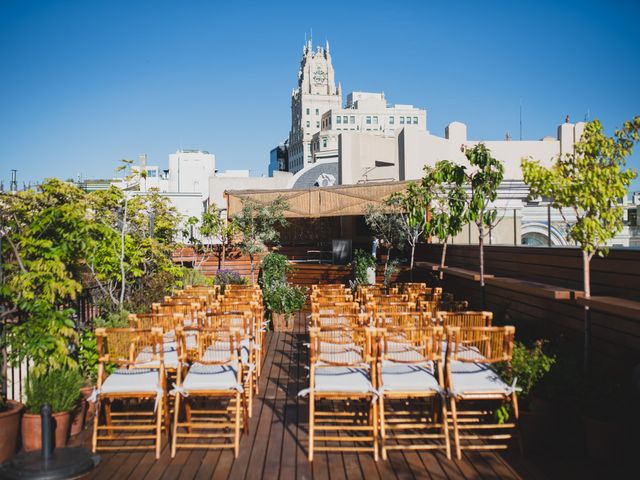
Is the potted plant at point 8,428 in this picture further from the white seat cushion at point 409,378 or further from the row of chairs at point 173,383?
the white seat cushion at point 409,378

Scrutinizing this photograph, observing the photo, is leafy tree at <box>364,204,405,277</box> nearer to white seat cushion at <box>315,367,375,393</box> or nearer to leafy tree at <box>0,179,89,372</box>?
white seat cushion at <box>315,367,375,393</box>

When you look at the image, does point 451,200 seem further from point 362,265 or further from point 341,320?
point 362,265

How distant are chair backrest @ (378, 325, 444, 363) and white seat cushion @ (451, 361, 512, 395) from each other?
0.20 meters

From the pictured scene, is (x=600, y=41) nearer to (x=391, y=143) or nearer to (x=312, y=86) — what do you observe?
(x=391, y=143)

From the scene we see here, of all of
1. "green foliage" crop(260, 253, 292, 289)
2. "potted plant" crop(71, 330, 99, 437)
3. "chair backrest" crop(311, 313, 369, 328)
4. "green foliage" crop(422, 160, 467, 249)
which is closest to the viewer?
"potted plant" crop(71, 330, 99, 437)

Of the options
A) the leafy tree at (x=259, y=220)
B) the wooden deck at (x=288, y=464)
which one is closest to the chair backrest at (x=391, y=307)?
the wooden deck at (x=288, y=464)

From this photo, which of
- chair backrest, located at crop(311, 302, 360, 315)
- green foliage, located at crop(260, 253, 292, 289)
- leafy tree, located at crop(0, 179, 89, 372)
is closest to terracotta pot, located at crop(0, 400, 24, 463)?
leafy tree, located at crop(0, 179, 89, 372)

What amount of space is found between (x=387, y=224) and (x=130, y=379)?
10.3 m

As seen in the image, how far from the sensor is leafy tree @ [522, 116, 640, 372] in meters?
4.59

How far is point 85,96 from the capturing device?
70.6 ft

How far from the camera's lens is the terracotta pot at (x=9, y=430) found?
4.00 m

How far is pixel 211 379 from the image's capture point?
13.9 feet

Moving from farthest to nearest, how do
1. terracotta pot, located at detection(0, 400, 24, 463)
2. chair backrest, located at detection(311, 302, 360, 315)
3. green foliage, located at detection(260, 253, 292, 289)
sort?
green foliage, located at detection(260, 253, 292, 289)
chair backrest, located at detection(311, 302, 360, 315)
terracotta pot, located at detection(0, 400, 24, 463)

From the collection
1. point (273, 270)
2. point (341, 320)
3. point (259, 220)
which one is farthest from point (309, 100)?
point (341, 320)
